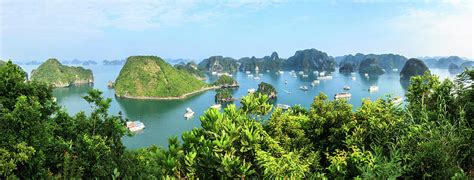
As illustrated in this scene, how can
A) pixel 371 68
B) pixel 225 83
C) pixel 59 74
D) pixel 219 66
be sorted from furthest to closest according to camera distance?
pixel 219 66 < pixel 371 68 < pixel 59 74 < pixel 225 83

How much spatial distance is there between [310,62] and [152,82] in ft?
303

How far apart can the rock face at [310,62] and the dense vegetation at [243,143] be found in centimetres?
13241

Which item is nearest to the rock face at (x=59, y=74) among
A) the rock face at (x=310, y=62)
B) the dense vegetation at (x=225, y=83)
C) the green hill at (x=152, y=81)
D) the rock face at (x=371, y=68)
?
the green hill at (x=152, y=81)

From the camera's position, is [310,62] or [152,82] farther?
[310,62]

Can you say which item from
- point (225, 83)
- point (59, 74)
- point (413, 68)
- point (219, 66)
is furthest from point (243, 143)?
point (219, 66)

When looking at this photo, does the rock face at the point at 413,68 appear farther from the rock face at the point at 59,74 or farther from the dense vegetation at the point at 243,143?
the dense vegetation at the point at 243,143

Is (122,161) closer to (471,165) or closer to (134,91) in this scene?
(471,165)

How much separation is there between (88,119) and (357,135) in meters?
4.17

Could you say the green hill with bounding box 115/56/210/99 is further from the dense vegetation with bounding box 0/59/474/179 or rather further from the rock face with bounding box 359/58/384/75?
the rock face with bounding box 359/58/384/75

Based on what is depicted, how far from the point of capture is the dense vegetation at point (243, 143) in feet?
11.8

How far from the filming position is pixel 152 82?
6138cm

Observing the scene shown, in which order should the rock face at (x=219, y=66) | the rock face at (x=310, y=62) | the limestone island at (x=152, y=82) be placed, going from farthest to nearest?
1. the rock face at (x=310, y=62)
2. the rock face at (x=219, y=66)
3. the limestone island at (x=152, y=82)

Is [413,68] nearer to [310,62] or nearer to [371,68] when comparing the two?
[371,68]

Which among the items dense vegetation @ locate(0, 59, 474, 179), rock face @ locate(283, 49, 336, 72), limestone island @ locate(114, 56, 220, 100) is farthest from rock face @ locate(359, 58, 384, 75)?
dense vegetation @ locate(0, 59, 474, 179)
